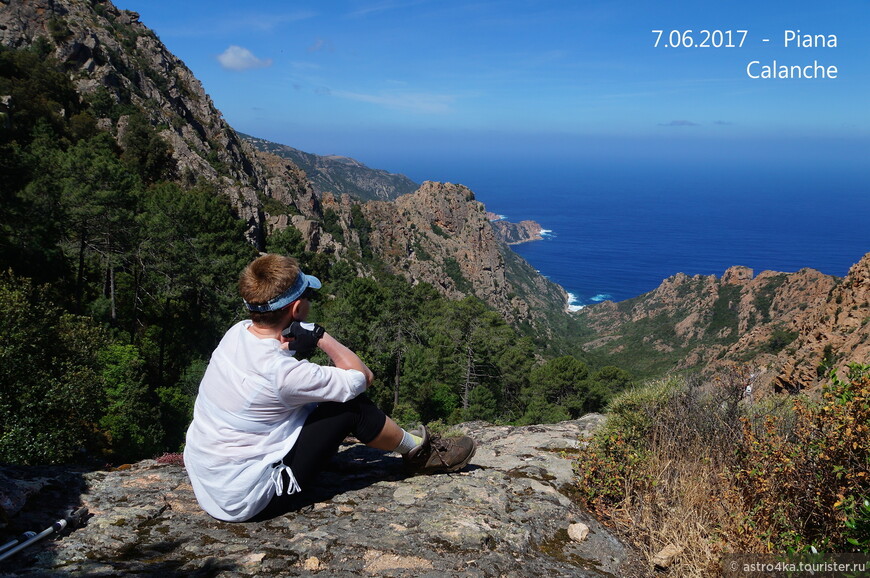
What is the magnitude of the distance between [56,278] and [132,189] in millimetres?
4964

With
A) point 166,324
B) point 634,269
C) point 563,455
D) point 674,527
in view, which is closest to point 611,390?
point 166,324

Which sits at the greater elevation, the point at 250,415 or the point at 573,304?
the point at 250,415

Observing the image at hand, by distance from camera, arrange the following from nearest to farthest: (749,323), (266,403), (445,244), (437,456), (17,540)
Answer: (17,540) → (266,403) → (437,456) → (749,323) → (445,244)

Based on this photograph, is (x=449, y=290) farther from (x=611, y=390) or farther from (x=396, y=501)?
(x=396, y=501)

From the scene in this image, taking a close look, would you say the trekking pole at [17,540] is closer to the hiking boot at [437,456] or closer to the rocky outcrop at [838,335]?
the hiking boot at [437,456]

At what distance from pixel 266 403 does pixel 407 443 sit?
4.41 ft

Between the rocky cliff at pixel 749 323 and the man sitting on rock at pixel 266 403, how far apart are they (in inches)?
174

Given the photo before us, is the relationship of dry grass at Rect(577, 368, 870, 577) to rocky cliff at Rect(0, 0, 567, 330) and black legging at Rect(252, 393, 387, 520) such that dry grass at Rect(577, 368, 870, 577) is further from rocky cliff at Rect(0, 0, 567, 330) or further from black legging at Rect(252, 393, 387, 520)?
rocky cliff at Rect(0, 0, 567, 330)

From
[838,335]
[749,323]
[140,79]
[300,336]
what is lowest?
[749,323]

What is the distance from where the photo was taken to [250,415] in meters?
3.22

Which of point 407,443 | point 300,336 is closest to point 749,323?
point 407,443

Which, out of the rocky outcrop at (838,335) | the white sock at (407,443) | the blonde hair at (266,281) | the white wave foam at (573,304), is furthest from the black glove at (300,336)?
the white wave foam at (573,304)

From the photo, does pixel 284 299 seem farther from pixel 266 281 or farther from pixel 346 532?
pixel 346 532

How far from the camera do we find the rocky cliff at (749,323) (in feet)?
61.2
